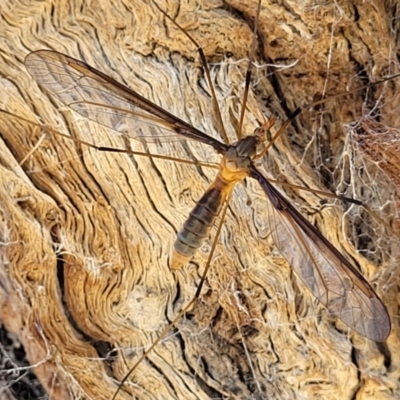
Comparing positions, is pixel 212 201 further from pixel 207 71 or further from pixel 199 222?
pixel 207 71

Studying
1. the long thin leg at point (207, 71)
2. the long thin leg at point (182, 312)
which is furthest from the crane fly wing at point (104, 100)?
the long thin leg at point (182, 312)

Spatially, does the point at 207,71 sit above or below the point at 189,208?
above

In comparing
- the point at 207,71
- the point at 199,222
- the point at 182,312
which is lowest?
the point at 182,312

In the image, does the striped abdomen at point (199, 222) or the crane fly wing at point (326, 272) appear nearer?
the crane fly wing at point (326, 272)

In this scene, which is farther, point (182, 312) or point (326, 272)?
point (182, 312)

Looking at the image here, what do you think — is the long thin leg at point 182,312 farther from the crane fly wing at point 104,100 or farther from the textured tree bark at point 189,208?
Answer: the crane fly wing at point 104,100

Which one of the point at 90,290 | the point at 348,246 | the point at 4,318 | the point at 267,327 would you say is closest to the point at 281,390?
the point at 267,327

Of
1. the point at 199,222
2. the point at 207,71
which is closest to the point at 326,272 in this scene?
the point at 199,222

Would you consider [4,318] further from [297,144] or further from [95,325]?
[297,144]
